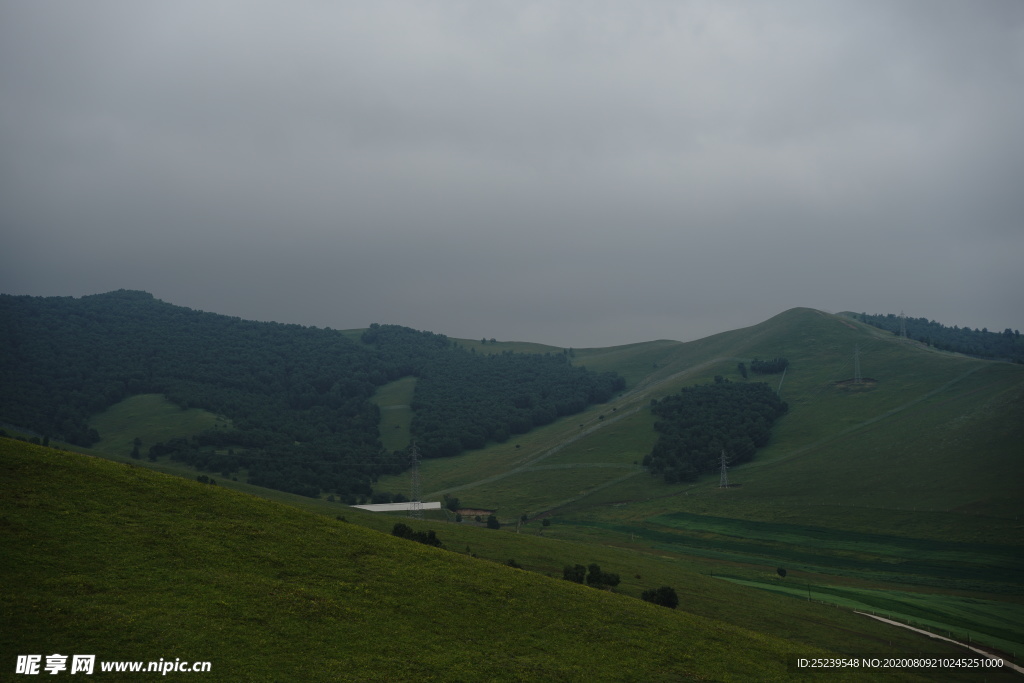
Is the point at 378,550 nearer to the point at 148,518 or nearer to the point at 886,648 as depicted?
the point at 148,518

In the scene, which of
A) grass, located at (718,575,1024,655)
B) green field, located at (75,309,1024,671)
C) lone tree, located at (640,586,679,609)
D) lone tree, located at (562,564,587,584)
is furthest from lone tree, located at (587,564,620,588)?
grass, located at (718,575,1024,655)

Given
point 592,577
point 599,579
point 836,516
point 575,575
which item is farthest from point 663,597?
point 836,516

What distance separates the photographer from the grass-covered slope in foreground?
34.0m

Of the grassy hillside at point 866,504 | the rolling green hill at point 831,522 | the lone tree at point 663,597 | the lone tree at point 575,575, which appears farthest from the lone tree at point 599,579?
the grassy hillside at point 866,504


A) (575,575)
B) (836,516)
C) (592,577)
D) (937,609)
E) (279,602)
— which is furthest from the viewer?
(836,516)

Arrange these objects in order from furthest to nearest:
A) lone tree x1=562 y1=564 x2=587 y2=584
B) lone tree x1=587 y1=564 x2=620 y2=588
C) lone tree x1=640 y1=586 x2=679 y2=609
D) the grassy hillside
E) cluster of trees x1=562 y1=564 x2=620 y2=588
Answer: the grassy hillside < lone tree x1=587 y1=564 x2=620 y2=588 < cluster of trees x1=562 y1=564 x2=620 y2=588 < lone tree x1=562 y1=564 x2=587 y2=584 < lone tree x1=640 y1=586 x2=679 y2=609

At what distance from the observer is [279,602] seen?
39906mm

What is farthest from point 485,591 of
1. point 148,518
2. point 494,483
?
point 494,483

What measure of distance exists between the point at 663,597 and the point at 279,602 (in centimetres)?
3921

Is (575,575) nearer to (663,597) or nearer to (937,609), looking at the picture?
(663,597)

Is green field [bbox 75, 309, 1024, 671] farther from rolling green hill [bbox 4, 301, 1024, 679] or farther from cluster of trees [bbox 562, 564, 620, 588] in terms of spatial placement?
cluster of trees [bbox 562, 564, 620, 588]

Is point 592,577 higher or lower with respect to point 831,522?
higher

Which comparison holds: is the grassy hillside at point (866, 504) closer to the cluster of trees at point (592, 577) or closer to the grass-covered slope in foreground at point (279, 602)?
the cluster of trees at point (592, 577)

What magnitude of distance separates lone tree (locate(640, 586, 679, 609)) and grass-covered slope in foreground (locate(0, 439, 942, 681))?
8895mm
